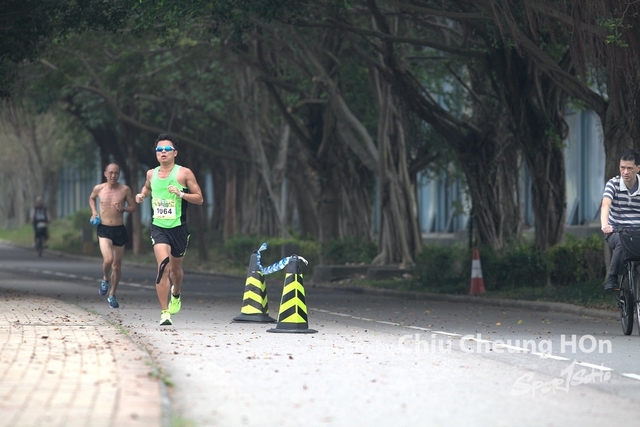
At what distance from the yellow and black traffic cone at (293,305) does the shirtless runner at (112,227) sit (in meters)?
4.64

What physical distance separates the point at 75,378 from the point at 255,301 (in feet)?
23.9

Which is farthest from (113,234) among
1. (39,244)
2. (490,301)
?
(39,244)

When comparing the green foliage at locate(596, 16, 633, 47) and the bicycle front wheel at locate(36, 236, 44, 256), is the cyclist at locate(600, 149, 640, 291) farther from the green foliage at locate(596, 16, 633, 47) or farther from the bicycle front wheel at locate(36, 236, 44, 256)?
the bicycle front wheel at locate(36, 236, 44, 256)

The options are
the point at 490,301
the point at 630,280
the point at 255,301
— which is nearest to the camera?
the point at 630,280

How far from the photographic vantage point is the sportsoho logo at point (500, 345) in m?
13.4

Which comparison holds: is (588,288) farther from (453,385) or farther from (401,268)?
(453,385)

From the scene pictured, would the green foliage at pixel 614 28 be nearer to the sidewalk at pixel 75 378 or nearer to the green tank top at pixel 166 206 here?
the green tank top at pixel 166 206

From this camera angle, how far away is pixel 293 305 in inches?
606

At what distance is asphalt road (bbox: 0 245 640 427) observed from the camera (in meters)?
8.98

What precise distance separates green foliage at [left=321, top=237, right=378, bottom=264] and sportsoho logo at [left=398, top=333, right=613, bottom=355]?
18722mm

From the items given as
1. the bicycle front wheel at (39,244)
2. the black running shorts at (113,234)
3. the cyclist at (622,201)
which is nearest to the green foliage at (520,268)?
the cyclist at (622,201)

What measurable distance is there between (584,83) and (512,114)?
4.31 meters

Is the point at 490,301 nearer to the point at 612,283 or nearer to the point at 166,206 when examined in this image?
the point at 612,283

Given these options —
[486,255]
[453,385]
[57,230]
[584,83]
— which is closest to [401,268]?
[486,255]
